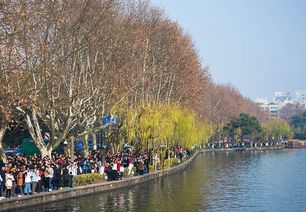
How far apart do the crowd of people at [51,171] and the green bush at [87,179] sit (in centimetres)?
54

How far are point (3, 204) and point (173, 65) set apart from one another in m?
41.5

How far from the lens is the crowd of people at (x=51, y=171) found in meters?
30.5

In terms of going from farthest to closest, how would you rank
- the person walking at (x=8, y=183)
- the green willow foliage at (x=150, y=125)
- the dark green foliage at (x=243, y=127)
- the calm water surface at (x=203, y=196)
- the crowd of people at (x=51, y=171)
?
the dark green foliage at (x=243, y=127) → the green willow foliage at (x=150, y=125) → the crowd of people at (x=51, y=171) → the calm water surface at (x=203, y=196) → the person walking at (x=8, y=183)

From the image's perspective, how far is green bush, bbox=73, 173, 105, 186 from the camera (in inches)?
1428

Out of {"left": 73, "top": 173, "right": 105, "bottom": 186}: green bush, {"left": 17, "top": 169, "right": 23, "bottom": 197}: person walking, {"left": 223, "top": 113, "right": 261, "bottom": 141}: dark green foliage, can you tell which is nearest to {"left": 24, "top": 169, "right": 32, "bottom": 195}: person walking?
{"left": 17, "top": 169, "right": 23, "bottom": 197}: person walking

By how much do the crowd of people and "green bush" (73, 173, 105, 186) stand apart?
1.77ft

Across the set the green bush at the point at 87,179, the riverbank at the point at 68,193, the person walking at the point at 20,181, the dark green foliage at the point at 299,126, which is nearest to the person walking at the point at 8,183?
the person walking at the point at 20,181

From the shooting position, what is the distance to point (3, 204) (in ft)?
90.8

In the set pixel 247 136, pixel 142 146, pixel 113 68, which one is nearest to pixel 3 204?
pixel 113 68

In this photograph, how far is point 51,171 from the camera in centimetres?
3294

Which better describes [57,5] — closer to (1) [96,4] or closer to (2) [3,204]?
(1) [96,4]

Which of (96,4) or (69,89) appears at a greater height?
(96,4)

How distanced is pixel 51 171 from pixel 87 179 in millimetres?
4870

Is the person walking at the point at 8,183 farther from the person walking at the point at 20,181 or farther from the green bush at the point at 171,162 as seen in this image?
the green bush at the point at 171,162
